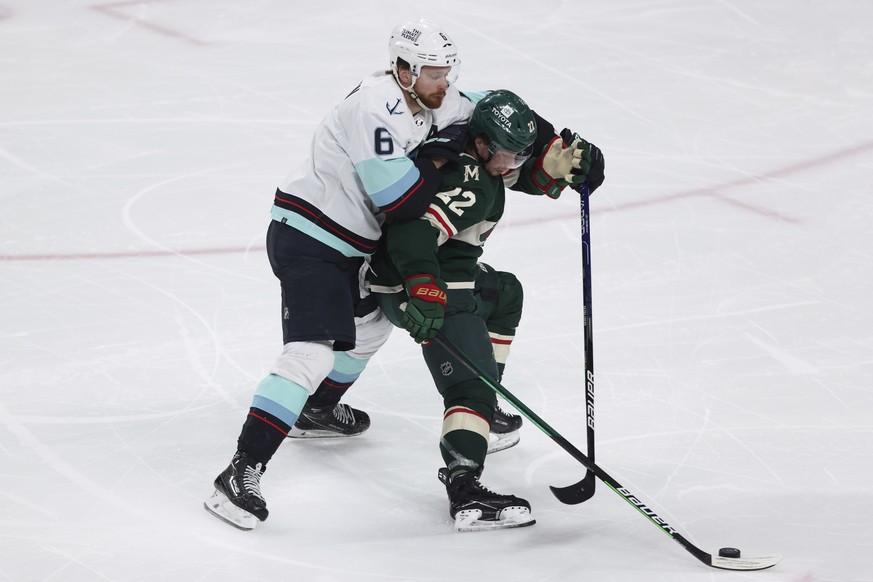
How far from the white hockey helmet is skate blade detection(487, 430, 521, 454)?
1.12m

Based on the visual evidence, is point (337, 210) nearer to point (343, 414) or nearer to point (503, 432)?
point (343, 414)

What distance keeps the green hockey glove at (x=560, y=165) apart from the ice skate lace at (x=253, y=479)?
1.06 meters

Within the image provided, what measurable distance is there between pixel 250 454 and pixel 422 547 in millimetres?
484

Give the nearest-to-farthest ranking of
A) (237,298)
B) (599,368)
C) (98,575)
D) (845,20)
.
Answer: (98,575) → (599,368) → (237,298) → (845,20)

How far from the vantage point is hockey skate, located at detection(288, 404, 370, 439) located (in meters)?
3.51

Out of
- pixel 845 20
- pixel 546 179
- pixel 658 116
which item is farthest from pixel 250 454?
pixel 845 20

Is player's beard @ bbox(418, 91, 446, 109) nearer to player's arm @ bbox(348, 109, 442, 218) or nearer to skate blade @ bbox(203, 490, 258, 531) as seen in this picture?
player's arm @ bbox(348, 109, 442, 218)

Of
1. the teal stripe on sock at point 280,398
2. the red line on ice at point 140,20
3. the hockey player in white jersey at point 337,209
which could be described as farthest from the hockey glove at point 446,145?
the red line on ice at point 140,20

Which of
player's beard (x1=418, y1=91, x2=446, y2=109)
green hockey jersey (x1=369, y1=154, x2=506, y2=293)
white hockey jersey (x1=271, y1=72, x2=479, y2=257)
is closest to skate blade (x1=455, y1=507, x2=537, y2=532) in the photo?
green hockey jersey (x1=369, y1=154, x2=506, y2=293)

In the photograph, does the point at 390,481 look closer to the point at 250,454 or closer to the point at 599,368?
the point at 250,454

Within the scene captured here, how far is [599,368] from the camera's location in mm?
3889

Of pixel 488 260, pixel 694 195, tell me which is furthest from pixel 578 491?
pixel 694 195

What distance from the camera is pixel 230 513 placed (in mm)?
2914

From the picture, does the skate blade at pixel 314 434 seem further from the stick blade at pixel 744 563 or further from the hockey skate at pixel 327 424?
the stick blade at pixel 744 563
